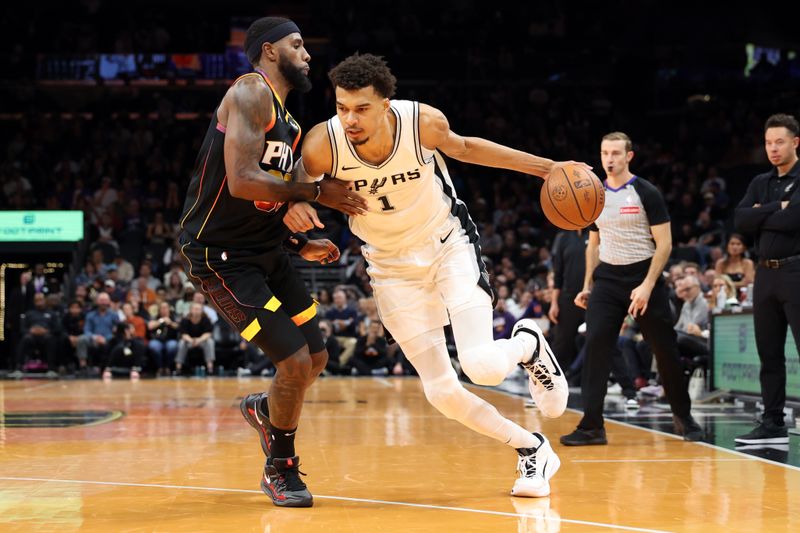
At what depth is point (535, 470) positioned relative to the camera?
14.8 ft

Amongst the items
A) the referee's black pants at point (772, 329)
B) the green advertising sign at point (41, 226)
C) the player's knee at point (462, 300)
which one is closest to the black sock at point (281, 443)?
the player's knee at point (462, 300)

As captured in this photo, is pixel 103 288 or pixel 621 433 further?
pixel 103 288

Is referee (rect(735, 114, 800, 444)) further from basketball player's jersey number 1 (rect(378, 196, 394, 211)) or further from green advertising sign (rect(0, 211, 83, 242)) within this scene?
green advertising sign (rect(0, 211, 83, 242))

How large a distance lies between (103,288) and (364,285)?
185 inches

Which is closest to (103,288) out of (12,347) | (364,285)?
(12,347)

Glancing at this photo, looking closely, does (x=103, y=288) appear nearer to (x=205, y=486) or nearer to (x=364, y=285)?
(x=364, y=285)

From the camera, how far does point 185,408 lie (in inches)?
368

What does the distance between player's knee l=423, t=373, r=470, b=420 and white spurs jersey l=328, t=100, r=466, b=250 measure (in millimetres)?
682

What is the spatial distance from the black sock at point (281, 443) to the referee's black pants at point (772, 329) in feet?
11.8

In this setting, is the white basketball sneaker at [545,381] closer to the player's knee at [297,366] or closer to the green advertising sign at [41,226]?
the player's knee at [297,366]

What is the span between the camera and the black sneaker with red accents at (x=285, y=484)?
4.28 m

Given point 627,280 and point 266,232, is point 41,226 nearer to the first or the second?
point 627,280

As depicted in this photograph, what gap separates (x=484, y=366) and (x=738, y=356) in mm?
5631

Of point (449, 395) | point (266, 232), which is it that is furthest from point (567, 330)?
point (266, 232)
